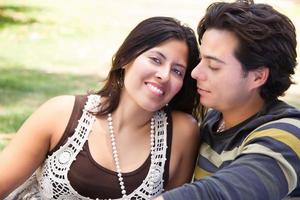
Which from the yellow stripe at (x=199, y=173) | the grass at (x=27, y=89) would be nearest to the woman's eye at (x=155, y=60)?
the yellow stripe at (x=199, y=173)

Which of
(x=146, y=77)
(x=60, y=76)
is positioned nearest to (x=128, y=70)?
(x=146, y=77)

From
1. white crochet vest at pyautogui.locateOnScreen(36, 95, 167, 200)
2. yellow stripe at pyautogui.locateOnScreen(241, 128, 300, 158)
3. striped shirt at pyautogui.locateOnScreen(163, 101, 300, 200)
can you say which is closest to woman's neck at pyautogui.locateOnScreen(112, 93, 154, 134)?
white crochet vest at pyautogui.locateOnScreen(36, 95, 167, 200)

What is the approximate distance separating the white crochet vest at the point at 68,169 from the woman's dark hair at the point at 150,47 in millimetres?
108

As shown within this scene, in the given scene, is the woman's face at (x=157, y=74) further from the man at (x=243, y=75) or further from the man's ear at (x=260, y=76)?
the man's ear at (x=260, y=76)

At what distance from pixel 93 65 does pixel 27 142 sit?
6443 mm

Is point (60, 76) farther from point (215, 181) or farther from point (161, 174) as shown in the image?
point (215, 181)

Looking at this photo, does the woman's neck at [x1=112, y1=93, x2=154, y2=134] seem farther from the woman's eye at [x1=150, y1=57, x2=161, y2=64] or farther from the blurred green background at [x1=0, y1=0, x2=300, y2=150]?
the blurred green background at [x1=0, y1=0, x2=300, y2=150]

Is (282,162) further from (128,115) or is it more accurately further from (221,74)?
(128,115)

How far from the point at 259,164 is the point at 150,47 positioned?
0.82 metres

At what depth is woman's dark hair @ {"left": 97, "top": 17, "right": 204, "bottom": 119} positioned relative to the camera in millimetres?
2768

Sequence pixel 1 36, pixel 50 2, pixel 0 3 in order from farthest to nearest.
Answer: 1. pixel 50 2
2. pixel 0 3
3. pixel 1 36

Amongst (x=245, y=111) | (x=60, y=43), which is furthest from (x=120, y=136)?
(x=60, y=43)

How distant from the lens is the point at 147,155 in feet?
9.39

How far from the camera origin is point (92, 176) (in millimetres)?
2758
